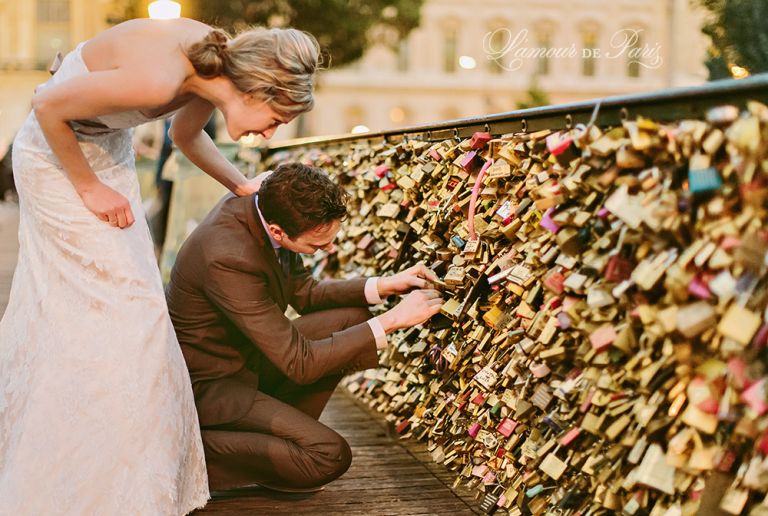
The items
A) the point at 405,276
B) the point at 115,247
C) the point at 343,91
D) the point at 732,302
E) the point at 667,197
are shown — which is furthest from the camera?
the point at 343,91

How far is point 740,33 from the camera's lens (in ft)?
51.8

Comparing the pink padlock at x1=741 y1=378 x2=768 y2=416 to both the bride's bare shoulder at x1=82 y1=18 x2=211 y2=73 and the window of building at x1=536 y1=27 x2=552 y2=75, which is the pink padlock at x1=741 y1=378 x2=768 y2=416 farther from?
the window of building at x1=536 y1=27 x2=552 y2=75

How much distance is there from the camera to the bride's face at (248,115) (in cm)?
328

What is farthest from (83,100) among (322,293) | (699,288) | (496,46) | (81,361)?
(496,46)

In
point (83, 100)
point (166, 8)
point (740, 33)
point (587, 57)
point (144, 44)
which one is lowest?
point (587, 57)

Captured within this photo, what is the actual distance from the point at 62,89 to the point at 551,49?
6154 cm

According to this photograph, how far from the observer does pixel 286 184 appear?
3.69m

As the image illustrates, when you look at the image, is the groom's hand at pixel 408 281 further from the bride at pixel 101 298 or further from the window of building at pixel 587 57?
the window of building at pixel 587 57

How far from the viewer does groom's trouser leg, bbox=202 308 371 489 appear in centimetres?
387

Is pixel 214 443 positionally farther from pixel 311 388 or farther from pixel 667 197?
pixel 667 197

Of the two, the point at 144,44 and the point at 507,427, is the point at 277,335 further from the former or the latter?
the point at 144,44

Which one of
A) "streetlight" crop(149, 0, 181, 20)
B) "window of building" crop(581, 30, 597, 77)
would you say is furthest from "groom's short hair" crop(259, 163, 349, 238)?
"window of building" crop(581, 30, 597, 77)

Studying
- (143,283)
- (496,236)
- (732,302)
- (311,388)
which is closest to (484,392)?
(496,236)

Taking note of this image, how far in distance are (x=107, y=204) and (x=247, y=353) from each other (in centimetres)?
95
